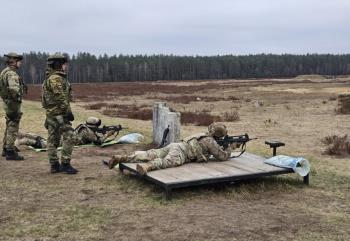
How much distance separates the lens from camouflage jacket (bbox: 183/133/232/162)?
8.87 m

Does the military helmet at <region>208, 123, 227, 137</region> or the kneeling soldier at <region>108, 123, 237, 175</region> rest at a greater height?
the military helmet at <region>208, 123, 227, 137</region>

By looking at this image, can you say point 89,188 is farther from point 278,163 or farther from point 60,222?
point 278,163

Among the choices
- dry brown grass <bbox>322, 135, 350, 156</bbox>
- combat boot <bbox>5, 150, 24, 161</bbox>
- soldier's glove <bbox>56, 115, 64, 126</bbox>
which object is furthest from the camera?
dry brown grass <bbox>322, 135, 350, 156</bbox>

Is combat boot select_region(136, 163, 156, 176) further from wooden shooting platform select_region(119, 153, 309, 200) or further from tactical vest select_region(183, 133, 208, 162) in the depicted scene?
tactical vest select_region(183, 133, 208, 162)

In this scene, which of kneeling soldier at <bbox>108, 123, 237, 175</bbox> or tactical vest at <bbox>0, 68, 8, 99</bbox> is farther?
tactical vest at <bbox>0, 68, 8, 99</bbox>

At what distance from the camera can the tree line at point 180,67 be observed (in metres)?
138

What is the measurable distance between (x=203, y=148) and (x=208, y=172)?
2.86ft

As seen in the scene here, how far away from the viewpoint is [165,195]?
779cm

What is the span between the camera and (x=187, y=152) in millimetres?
8938

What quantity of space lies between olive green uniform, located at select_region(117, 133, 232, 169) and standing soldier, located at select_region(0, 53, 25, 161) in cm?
340

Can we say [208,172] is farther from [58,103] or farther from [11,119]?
[11,119]

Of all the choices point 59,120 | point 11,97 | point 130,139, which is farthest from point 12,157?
point 130,139

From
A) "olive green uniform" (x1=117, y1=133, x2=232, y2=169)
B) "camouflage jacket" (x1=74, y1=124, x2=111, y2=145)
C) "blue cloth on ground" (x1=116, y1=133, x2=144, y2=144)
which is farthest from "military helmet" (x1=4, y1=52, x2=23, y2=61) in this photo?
"blue cloth on ground" (x1=116, y1=133, x2=144, y2=144)

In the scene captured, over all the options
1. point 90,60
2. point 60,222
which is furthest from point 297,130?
point 90,60
